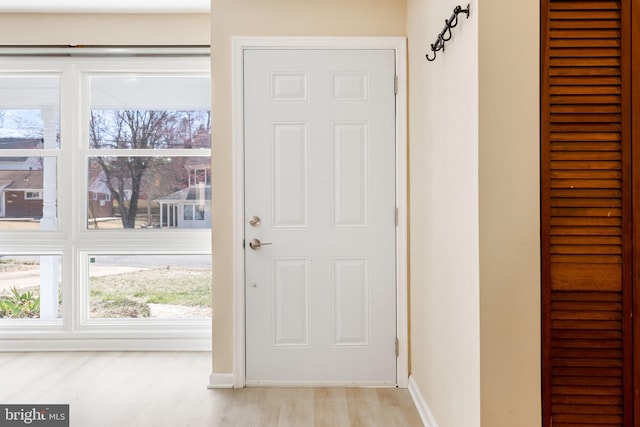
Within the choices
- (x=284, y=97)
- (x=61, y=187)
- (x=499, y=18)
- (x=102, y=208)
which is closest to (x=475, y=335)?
(x=499, y=18)

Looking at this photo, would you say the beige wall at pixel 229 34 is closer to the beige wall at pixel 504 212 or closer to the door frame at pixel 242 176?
the door frame at pixel 242 176

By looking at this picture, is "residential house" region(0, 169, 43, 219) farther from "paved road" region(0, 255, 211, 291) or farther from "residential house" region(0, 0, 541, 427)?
"residential house" region(0, 0, 541, 427)

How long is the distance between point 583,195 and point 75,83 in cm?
332

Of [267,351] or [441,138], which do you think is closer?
[441,138]

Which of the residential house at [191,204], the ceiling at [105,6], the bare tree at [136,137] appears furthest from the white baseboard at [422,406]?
the ceiling at [105,6]

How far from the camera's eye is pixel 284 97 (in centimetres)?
264

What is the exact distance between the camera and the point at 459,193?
1.71m

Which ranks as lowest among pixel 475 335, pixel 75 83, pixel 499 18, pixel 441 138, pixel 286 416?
pixel 286 416

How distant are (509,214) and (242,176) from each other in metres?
1.59

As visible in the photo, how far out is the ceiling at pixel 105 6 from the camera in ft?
9.82

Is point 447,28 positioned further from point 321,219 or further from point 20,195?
point 20,195

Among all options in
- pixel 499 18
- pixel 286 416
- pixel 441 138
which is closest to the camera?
pixel 499 18

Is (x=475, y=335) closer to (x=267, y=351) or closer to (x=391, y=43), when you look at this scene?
(x=267, y=351)

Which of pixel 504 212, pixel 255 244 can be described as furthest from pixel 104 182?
pixel 504 212
